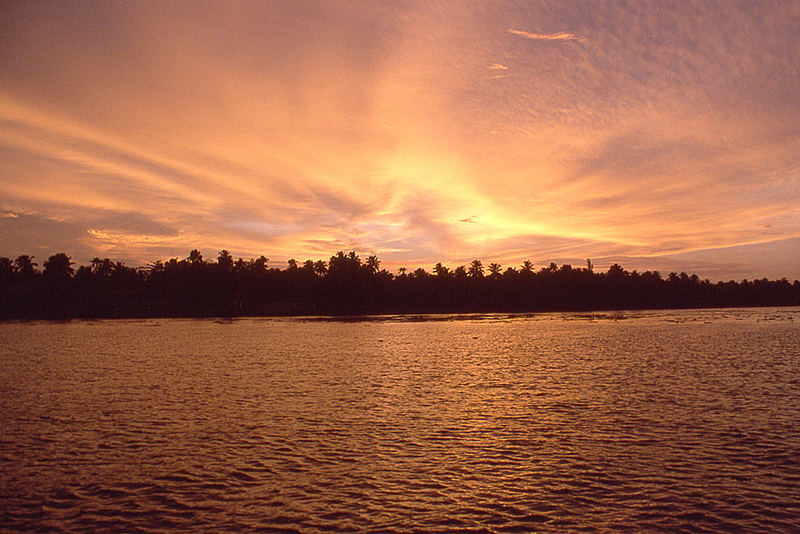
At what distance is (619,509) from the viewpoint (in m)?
14.4

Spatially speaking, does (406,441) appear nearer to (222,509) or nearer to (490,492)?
(490,492)

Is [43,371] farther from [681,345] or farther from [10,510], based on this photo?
[681,345]

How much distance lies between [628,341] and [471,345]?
21.6 meters

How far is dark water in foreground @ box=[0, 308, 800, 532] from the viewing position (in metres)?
14.3

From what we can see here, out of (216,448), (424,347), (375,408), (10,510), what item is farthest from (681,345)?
(10,510)

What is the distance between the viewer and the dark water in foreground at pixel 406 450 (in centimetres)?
1431

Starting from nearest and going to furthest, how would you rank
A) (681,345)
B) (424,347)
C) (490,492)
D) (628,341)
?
1. (490,492)
2. (681,345)
3. (424,347)
4. (628,341)

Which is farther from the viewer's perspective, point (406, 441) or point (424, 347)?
point (424, 347)

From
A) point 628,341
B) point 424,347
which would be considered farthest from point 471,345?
point 628,341

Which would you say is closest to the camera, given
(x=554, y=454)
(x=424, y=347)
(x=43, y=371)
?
(x=554, y=454)

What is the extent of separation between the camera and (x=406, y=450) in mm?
20469

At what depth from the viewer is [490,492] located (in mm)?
15930

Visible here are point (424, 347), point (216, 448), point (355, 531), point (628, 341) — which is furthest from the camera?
point (628, 341)

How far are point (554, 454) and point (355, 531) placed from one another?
30.4ft
